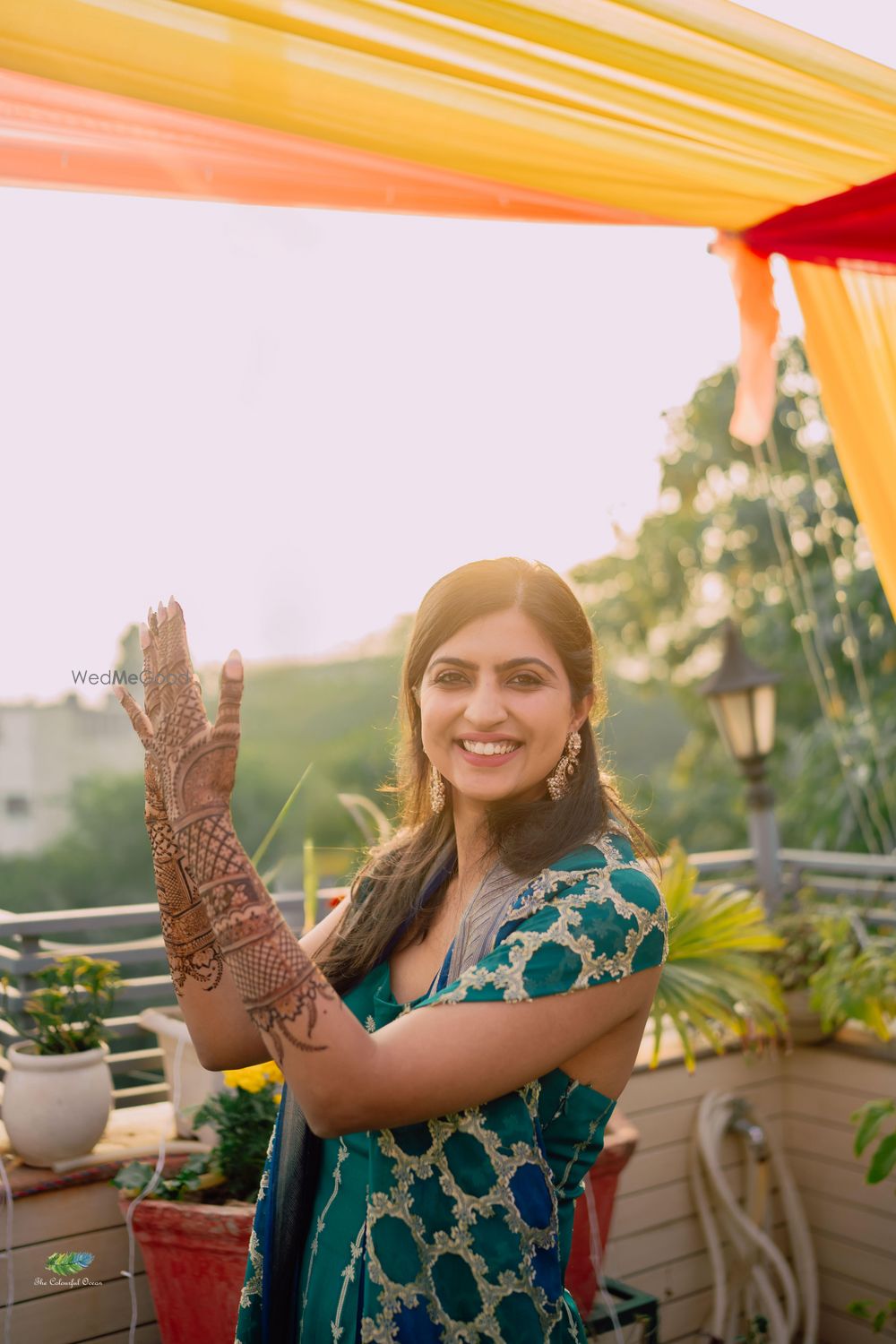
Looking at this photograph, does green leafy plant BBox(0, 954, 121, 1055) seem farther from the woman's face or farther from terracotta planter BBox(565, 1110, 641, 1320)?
the woman's face

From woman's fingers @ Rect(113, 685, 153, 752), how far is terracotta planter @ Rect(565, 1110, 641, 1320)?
53.6 inches

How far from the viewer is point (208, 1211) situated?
177cm

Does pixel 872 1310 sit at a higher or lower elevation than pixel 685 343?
lower

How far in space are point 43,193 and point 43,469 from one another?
122 centimetres

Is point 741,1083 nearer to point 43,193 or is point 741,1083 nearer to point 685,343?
point 685,343

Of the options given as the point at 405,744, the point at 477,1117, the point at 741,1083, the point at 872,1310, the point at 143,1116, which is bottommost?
the point at 872,1310

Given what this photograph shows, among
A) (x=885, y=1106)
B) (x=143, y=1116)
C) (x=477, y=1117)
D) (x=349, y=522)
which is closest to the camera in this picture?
(x=477, y=1117)

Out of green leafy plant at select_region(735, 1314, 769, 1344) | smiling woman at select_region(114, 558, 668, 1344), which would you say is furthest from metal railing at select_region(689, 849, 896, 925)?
smiling woman at select_region(114, 558, 668, 1344)

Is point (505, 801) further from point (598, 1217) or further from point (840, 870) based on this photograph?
point (840, 870)

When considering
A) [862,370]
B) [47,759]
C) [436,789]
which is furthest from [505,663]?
[47,759]

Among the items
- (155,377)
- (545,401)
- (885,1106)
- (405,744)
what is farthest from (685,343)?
(405,744)

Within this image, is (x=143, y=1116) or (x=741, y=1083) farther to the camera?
(x=741, y=1083)

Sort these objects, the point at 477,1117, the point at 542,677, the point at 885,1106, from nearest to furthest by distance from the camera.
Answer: the point at 477,1117 → the point at 542,677 → the point at 885,1106

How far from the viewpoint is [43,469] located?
9.05ft
